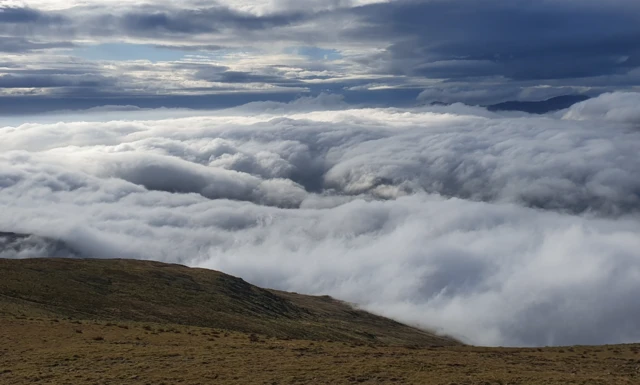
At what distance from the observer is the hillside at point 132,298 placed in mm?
57938

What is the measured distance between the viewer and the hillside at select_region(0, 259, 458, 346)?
57938 millimetres

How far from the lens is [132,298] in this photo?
68.8 m

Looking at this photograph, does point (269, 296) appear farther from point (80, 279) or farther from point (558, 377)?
point (558, 377)

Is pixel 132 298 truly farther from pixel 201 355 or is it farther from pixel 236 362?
pixel 236 362

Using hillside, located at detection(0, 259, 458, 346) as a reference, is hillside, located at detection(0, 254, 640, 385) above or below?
below

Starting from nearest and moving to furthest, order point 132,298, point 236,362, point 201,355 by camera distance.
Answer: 1. point 236,362
2. point 201,355
3. point 132,298

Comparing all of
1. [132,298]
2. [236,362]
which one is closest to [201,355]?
[236,362]

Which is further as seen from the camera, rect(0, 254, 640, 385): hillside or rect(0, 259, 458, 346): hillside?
rect(0, 259, 458, 346): hillside

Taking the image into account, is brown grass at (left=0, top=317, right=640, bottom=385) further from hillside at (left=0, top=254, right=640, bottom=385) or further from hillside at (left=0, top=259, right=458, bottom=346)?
hillside at (left=0, top=259, right=458, bottom=346)

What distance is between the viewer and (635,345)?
177 feet

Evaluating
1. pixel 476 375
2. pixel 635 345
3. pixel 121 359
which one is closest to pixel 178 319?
pixel 121 359

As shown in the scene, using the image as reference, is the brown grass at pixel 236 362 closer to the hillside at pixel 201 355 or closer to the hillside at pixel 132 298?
the hillside at pixel 201 355

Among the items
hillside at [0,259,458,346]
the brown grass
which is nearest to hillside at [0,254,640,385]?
the brown grass

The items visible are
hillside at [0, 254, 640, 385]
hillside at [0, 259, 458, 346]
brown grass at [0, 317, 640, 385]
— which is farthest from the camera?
hillside at [0, 259, 458, 346]
